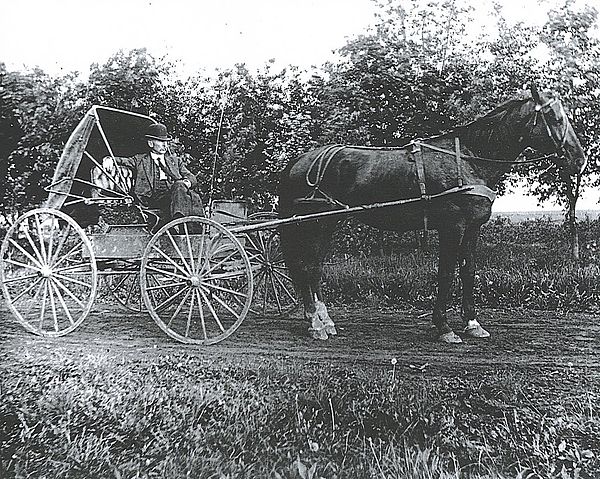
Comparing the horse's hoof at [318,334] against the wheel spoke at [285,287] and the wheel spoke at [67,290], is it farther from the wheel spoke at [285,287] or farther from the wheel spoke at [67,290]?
the wheel spoke at [67,290]

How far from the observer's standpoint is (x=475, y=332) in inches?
94.7

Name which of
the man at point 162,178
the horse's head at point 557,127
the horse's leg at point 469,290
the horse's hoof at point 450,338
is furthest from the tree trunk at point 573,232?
the man at point 162,178

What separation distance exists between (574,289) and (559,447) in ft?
2.45

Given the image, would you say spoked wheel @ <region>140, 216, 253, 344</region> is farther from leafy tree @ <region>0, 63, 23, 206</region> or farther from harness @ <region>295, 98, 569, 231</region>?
leafy tree @ <region>0, 63, 23, 206</region>

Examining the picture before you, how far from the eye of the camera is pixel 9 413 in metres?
2.29

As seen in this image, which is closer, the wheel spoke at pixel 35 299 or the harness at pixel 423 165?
the harness at pixel 423 165

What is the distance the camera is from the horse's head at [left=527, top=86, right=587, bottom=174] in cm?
240

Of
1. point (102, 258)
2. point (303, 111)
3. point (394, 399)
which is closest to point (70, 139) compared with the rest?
point (102, 258)

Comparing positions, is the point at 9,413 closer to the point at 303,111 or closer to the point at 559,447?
the point at 303,111

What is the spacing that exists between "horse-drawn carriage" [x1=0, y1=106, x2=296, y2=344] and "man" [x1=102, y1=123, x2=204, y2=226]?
0.06 meters

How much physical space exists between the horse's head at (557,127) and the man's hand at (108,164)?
7.40ft

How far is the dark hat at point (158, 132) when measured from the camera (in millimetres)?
2688

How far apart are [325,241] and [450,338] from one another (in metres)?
0.85

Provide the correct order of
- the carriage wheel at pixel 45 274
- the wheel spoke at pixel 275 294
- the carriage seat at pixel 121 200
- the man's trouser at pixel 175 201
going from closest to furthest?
1. the carriage wheel at pixel 45 274
2. the man's trouser at pixel 175 201
3. the carriage seat at pixel 121 200
4. the wheel spoke at pixel 275 294
